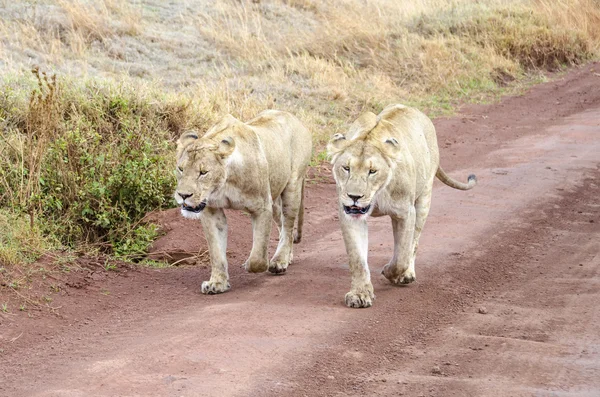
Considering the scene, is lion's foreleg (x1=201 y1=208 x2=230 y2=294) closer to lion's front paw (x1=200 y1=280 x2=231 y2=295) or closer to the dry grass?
lion's front paw (x1=200 y1=280 x2=231 y2=295)

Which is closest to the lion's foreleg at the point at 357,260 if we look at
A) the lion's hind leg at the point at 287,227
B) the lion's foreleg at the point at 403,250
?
the lion's foreleg at the point at 403,250

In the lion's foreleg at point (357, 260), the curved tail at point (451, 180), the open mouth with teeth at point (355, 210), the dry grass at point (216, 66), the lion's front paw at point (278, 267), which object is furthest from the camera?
the dry grass at point (216, 66)

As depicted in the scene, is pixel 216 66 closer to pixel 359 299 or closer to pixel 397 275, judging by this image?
pixel 397 275

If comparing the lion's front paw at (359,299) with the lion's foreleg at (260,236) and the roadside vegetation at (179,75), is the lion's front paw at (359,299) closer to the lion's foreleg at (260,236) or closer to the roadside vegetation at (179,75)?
the lion's foreleg at (260,236)

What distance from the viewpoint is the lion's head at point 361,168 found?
6.48 m

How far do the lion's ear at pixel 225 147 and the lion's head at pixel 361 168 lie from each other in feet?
2.36

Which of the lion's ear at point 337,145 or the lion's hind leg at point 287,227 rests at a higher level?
the lion's ear at point 337,145

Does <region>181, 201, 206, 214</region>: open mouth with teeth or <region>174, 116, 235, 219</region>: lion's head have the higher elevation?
<region>174, 116, 235, 219</region>: lion's head

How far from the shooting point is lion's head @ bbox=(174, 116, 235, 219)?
6785mm

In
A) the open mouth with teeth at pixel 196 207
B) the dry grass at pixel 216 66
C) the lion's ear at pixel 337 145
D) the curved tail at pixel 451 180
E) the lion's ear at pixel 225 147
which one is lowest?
the dry grass at pixel 216 66

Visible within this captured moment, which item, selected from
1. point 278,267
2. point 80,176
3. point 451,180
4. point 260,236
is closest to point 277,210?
point 278,267

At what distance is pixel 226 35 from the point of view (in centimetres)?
1728

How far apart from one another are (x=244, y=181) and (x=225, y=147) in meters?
0.32

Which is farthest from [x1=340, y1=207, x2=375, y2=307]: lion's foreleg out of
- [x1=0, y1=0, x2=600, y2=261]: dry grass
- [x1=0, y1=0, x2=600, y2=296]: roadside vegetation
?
[x1=0, y1=0, x2=600, y2=261]: dry grass
